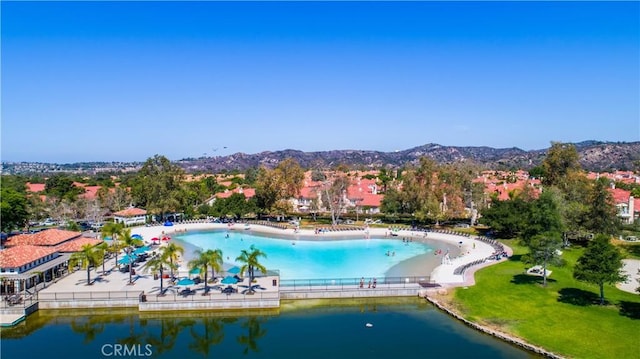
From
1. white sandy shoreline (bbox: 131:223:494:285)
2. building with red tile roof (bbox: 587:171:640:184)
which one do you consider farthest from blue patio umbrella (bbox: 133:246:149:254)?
building with red tile roof (bbox: 587:171:640:184)

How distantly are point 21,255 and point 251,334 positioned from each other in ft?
70.1

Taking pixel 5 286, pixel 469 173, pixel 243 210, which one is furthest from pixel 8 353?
pixel 469 173

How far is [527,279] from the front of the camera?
123ft

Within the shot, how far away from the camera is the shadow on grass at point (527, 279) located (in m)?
36.6

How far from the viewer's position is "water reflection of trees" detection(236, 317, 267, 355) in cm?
2669

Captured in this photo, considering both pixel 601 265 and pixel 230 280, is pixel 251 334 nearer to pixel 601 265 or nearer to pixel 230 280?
A: pixel 230 280

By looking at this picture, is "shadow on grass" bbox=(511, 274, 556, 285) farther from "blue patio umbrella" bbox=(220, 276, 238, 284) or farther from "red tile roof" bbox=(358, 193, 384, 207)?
"red tile roof" bbox=(358, 193, 384, 207)

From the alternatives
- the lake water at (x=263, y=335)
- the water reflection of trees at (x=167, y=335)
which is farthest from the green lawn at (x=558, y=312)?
the water reflection of trees at (x=167, y=335)

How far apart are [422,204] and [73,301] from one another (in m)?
48.7

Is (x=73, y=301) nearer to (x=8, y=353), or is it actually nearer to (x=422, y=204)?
(x=8, y=353)

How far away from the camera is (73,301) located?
3212cm

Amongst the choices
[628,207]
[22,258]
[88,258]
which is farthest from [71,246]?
[628,207]

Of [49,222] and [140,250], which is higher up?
[140,250]

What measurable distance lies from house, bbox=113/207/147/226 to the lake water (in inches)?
1649
